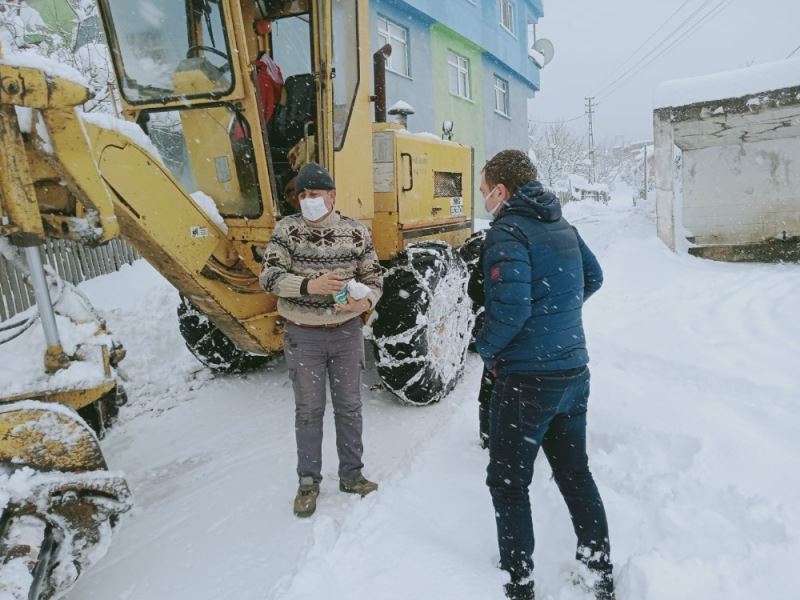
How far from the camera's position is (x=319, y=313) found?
298 centimetres

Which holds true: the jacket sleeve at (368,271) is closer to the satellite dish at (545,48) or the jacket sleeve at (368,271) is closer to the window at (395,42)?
the window at (395,42)

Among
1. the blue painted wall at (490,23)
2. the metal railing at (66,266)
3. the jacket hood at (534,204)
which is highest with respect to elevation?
the blue painted wall at (490,23)

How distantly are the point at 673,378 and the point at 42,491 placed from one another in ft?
13.1

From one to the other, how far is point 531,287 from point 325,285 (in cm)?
107

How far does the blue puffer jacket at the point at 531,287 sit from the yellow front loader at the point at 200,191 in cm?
166

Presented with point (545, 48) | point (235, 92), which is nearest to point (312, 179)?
point (235, 92)

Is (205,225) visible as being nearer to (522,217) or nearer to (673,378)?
(522,217)

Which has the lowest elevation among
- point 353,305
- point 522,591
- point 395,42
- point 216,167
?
point 522,591

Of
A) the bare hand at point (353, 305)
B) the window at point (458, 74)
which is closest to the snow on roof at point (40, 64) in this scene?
the bare hand at point (353, 305)

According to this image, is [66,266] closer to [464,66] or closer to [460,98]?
[460,98]

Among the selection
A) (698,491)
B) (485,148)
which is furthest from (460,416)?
(485,148)

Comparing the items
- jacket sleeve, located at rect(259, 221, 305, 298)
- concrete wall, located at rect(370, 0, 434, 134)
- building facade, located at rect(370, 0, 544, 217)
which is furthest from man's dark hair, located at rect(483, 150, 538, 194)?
concrete wall, located at rect(370, 0, 434, 134)

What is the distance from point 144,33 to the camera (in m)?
3.49

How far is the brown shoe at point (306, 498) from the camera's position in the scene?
9.77ft
